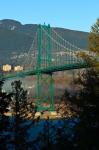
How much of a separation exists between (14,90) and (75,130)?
88.6 inches

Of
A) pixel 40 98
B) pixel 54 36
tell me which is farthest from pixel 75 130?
pixel 54 36

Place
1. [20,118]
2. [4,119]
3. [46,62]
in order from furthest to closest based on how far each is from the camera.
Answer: [46,62]
[20,118]
[4,119]

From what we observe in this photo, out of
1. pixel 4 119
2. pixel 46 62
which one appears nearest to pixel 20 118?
pixel 4 119

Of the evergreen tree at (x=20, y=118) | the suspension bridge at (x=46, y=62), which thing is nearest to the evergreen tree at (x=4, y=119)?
the evergreen tree at (x=20, y=118)

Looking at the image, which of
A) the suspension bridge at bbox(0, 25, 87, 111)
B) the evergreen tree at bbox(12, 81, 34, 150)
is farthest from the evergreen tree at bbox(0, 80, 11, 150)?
the suspension bridge at bbox(0, 25, 87, 111)

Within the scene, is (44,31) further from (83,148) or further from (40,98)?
(83,148)

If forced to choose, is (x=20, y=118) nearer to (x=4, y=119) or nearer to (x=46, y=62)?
(x=4, y=119)

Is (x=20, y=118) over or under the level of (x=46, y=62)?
under

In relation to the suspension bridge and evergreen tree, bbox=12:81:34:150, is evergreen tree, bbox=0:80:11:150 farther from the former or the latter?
the suspension bridge

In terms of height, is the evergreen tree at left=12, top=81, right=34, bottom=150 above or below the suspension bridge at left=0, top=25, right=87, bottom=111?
below

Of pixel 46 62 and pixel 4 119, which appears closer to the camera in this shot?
pixel 4 119

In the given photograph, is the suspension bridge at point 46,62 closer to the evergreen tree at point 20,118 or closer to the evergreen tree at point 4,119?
the evergreen tree at point 20,118

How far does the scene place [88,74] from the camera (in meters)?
14.1

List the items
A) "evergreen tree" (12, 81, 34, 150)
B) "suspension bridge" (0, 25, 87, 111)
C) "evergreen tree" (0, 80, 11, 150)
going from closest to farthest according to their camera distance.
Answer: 1. "evergreen tree" (0, 80, 11, 150)
2. "evergreen tree" (12, 81, 34, 150)
3. "suspension bridge" (0, 25, 87, 111)
